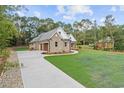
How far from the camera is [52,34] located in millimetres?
8039

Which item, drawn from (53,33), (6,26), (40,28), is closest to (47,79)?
(6,26)

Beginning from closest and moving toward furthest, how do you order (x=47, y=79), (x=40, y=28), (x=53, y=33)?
(x=47, y=79), (x=40, y=28), (x=53, y=33)

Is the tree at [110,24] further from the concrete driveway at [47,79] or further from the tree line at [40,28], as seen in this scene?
the concrete driveway at [47,79]

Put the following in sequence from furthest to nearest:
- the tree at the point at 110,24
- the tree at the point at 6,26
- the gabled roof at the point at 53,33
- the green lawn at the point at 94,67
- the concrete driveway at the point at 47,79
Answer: the gabled roof at the point at 53,33 → the tree at the point at 110,24 → the tree at the point at 6,26 → the green lawn at the point at 94,67 → the concrete driveway at the point at 47,79

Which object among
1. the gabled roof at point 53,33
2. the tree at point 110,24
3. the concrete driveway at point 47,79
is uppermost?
the tree at point 110,24

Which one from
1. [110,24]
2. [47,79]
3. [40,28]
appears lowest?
[47,79]

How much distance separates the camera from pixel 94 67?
24.6 ft

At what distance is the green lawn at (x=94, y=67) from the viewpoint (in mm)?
5754

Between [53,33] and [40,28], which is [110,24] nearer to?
[53,33]

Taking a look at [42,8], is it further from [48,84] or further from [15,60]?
[15,60]

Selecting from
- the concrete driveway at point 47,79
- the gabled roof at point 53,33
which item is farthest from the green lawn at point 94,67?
the gabled roof at point 53,33

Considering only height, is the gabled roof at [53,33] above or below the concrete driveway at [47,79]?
above
